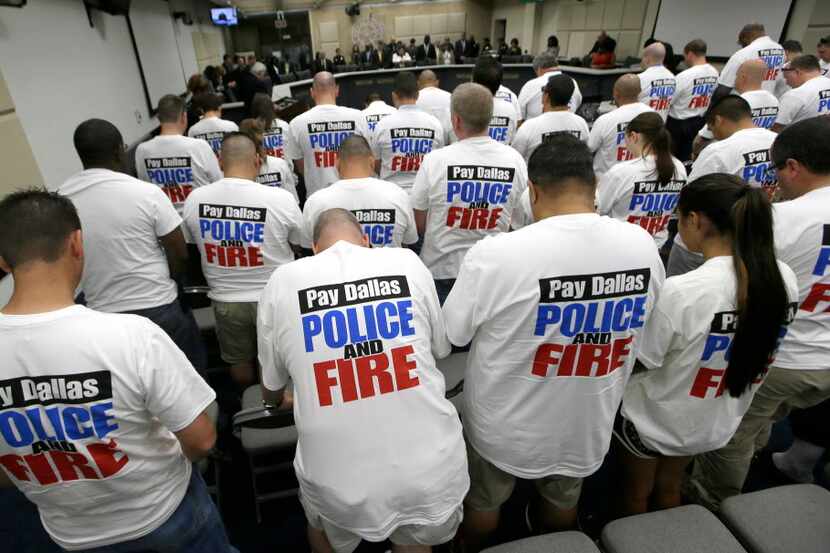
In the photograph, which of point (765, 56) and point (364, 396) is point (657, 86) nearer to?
point (765, 56)

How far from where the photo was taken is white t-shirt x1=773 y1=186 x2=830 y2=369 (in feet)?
5.78

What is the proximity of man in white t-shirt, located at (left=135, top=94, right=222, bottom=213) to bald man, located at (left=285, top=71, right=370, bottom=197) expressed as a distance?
2.69ft

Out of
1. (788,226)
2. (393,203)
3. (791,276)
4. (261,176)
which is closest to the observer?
(791,276)

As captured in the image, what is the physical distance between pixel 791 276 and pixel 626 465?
95 cm

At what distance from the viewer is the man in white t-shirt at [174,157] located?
134 inches

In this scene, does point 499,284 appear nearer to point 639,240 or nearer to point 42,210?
point 639,240

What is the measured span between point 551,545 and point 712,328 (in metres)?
0.88

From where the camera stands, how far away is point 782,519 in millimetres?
1482

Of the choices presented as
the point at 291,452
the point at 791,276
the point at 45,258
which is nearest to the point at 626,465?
the point at 791,276

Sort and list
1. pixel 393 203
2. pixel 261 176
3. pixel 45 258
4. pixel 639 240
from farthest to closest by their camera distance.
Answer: pixel 261 176 → pixel 393 203 → pixel 639 240 → pixel 45 258

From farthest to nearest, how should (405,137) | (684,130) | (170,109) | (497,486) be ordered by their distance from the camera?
(684,130) < (405,137) < (170,109) < (497,486)

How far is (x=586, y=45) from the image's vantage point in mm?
13133

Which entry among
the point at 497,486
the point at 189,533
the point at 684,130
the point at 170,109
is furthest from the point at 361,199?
the point at 684,130

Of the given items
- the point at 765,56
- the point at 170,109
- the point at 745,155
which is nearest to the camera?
the point at 745,155
